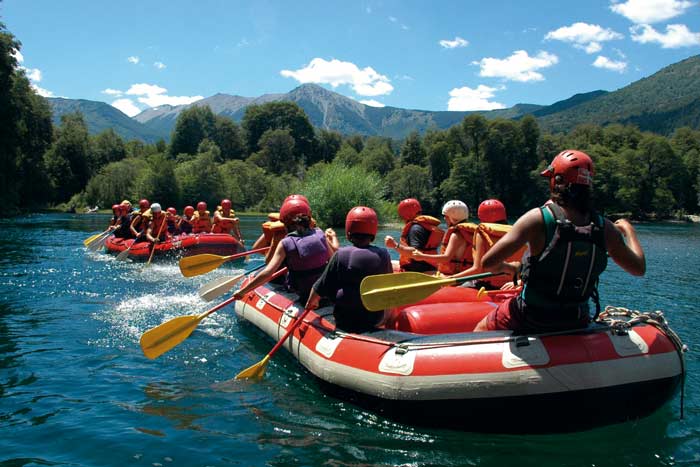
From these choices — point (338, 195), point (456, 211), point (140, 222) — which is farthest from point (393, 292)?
point (338, 195)

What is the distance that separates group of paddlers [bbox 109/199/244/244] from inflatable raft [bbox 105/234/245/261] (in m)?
0.30

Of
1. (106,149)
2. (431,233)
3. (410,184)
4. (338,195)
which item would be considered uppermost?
(106,149)

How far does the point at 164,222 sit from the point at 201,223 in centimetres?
162

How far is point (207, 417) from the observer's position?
5.00 m

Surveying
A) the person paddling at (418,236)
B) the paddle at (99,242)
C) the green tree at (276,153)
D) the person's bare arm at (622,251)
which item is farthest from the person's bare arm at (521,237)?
the green tree at (276,153)

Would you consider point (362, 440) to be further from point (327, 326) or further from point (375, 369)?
point (327, 326)

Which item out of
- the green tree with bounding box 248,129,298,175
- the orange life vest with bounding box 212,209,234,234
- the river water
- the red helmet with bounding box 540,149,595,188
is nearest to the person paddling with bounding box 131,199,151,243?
the orange life vest with bounding box 212,209,234,234

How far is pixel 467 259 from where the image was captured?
22.5ft

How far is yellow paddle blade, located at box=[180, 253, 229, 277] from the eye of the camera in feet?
25.7

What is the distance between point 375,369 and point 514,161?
6750 cm

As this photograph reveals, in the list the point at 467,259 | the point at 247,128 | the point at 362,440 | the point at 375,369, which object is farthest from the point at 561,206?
the point at 247,128

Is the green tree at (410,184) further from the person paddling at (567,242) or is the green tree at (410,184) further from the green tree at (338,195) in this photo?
the person paddling at (567,242)

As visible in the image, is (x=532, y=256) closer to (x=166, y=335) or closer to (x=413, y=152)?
(x=166, y=335)

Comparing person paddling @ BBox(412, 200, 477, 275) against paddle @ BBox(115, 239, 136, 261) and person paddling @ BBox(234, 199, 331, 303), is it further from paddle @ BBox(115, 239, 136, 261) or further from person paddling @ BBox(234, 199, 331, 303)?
paddle @ BBox(115, 239, 136, 261)
